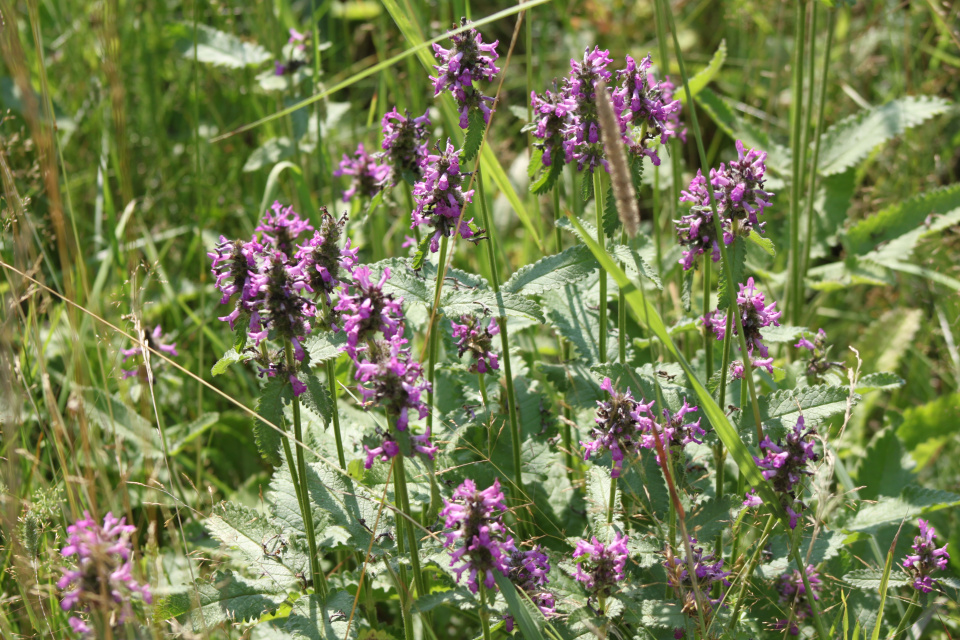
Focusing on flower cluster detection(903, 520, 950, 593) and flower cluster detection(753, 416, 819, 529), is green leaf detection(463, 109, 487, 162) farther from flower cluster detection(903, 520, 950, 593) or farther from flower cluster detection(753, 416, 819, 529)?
flower cluster detection(903, 520, 950, 593)

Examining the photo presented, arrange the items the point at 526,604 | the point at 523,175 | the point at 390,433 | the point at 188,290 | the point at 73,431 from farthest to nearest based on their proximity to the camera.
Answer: the point at 523,175 < the point at 188,290 < the point at 73,431 < the point at 526,604 < the point at 390,433

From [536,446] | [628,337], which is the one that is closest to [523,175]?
[628,337]

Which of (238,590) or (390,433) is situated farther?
(238,590)

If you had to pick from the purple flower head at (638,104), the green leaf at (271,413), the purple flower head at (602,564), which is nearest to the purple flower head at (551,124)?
the purple flower head at (638,104)

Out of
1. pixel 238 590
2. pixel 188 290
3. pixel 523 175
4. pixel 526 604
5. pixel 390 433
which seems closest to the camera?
pixel 390 433

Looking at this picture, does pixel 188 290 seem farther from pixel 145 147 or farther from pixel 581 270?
pixel 581 270

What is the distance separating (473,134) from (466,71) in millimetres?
185

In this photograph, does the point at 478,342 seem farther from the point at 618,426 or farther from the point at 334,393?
the point at 618,426

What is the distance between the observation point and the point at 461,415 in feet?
9.63

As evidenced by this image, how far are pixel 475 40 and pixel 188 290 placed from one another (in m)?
2.99

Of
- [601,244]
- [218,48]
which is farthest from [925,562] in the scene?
[218,48]

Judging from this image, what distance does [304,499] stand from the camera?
2.36m

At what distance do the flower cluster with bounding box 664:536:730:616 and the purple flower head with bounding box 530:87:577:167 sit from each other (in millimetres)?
1260

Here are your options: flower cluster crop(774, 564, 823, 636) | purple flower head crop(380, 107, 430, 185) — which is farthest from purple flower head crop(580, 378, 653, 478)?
purple flower head crop(380, 107, 430, 185)
